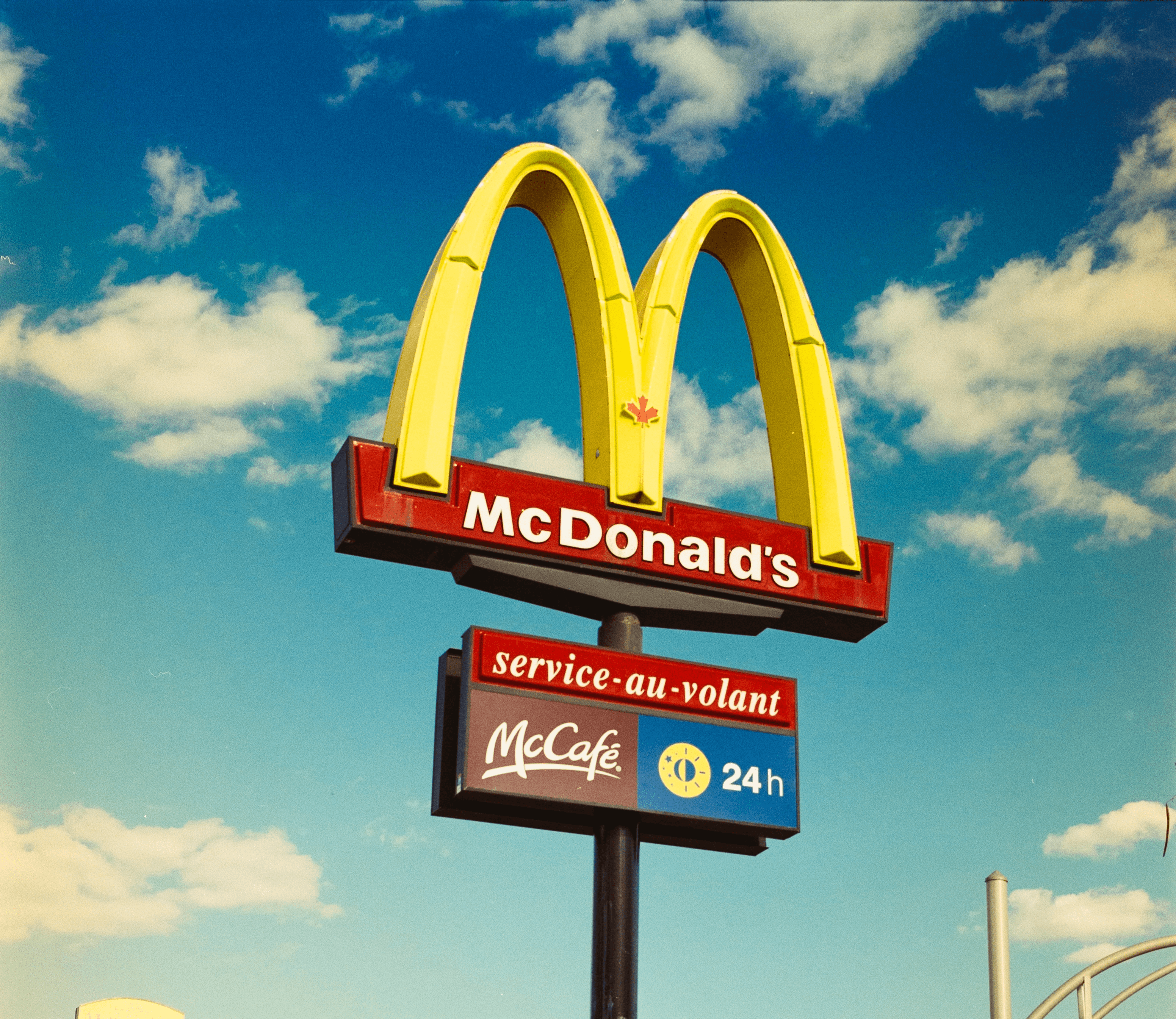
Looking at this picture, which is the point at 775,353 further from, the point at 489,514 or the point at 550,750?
the point at 550,750

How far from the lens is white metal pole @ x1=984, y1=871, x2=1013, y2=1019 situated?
1106 cm

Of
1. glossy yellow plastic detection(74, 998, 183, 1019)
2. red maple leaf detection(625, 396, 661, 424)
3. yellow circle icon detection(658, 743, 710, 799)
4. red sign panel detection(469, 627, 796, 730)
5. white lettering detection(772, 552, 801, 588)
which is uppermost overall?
red maple leaf detection(625, 396, 661, 424)

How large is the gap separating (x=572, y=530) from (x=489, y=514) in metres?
0.76

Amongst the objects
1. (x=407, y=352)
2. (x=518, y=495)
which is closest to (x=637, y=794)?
(x=518, y=495)

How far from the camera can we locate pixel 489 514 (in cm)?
1214

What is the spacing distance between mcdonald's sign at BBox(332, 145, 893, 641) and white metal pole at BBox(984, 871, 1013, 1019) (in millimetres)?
2859

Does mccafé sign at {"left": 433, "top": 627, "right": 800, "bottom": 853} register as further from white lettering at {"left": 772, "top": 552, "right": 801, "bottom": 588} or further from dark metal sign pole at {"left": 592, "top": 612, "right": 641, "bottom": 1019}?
white lettering at {"left": 772, "top": 552, "right": 801, "bottom": 588}

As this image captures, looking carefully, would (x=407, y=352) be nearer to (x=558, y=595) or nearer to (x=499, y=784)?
(x=558, y=595)

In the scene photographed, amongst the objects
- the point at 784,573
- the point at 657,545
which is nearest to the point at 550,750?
the point at 657,545

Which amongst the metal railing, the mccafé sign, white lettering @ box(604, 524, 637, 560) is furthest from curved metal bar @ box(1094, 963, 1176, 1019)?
white lettering @ box(604, 524, 637, 560)

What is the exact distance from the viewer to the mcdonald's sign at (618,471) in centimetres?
1202

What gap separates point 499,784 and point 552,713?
77 cm

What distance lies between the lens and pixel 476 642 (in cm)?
1159

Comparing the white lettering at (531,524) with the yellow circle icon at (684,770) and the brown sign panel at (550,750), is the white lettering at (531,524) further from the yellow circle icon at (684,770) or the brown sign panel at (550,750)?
the yellow circle icon at (684,770)
